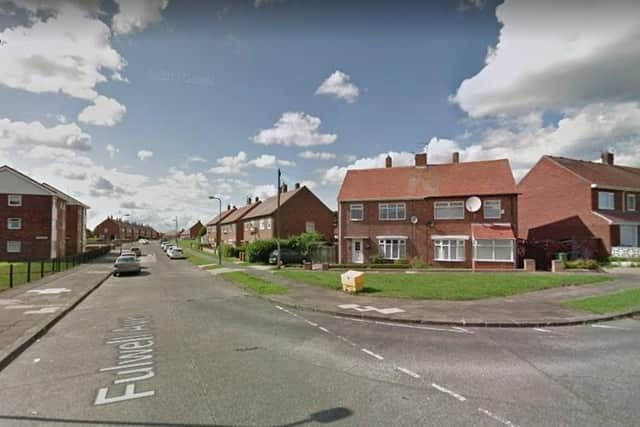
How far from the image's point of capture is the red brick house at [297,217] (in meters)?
42.6

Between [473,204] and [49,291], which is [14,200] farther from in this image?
[473,204]

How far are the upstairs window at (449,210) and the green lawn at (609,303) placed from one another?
15439mm

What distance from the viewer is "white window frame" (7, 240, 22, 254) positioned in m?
36.1

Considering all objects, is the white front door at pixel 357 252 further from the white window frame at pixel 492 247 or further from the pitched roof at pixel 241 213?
the pitched roof at pixel 241 213

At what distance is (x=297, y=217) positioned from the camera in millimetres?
43781

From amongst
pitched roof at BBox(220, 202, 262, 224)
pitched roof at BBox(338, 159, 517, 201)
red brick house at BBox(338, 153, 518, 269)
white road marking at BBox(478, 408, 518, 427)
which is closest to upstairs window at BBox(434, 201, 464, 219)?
red brick house at BBox(338, 153, 518, 269)

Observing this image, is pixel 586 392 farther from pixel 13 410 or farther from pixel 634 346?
pixel 13 410

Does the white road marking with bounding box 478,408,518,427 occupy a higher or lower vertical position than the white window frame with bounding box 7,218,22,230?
lower

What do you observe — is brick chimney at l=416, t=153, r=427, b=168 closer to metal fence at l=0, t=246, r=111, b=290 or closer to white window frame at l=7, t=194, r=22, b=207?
metal fence at l=0, t=246, r=111, b=290

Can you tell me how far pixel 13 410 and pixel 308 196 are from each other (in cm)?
4093

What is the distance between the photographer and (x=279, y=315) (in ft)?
35.5

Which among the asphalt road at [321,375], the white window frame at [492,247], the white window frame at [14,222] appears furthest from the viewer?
the white window frame at [14,222]

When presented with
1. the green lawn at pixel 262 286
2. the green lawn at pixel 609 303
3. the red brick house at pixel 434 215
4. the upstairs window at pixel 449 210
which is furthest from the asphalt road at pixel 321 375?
the upstairs window at pixel 449 210

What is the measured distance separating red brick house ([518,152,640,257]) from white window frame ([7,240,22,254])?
4996 cm
